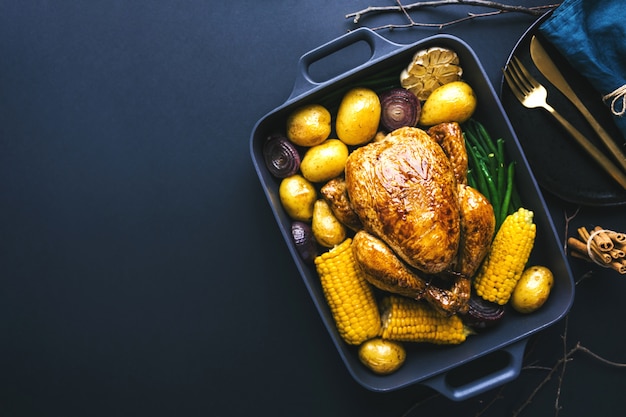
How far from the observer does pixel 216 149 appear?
196cm

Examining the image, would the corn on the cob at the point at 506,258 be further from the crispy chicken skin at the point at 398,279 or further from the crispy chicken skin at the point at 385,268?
the crispy chicken skin at the point at 385,268

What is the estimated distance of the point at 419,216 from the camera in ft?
5.07

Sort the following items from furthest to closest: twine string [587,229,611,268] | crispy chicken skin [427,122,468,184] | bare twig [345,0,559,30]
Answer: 1. bare twig [345,0,559,30]
2. twine string [587,229,611,268]
3. crispy chicken skin [427,122,468,184]

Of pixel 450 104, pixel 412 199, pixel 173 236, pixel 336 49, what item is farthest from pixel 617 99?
pixel 173 236

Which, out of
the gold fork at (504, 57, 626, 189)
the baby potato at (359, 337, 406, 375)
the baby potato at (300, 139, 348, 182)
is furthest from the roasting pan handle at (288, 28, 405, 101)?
the baby potato at (359, 337, 406, 375)

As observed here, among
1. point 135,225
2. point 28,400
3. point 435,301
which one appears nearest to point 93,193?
point 135,225

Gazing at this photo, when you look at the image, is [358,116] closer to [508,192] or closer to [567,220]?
[508,192]

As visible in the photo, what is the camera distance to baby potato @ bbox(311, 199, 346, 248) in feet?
5.73

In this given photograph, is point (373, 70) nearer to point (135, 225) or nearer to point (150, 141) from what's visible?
point (150, 141)

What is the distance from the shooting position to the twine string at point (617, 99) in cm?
177

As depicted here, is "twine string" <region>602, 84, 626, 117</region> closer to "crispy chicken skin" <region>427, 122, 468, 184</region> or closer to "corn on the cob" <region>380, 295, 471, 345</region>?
"crispy chicken skin" <region>427, 122, 468, 184</region>

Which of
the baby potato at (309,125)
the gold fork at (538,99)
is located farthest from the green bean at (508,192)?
the baby potato at (309,125)

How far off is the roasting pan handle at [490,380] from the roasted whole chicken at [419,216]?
0.23 meters

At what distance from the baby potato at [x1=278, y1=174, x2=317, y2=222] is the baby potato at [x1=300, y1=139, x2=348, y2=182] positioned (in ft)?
0.10
